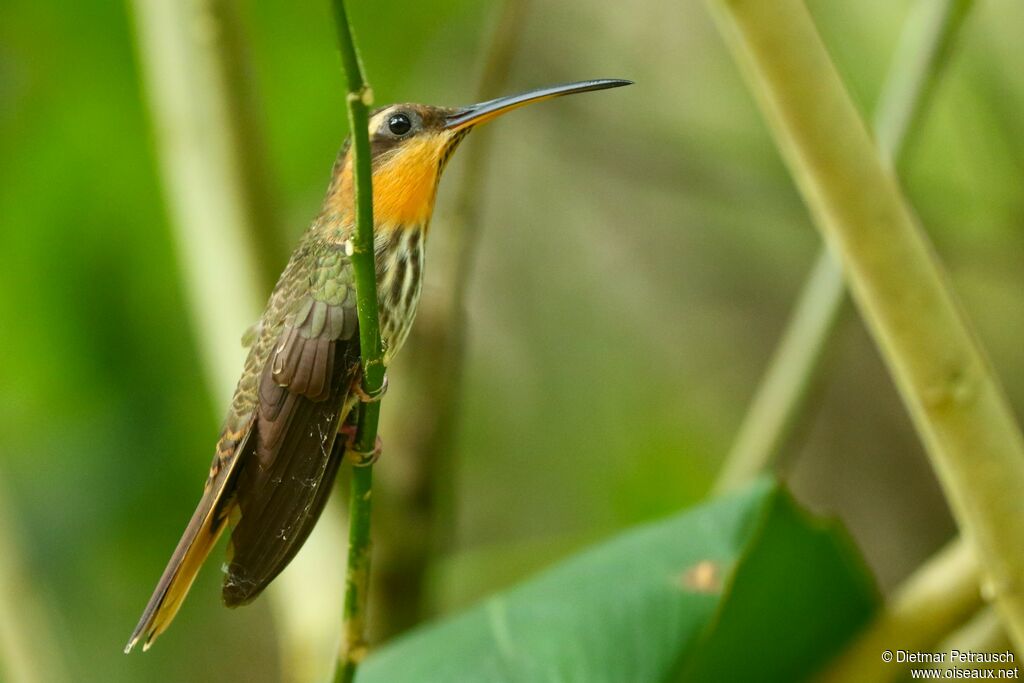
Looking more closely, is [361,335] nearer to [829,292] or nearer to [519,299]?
[829,292]

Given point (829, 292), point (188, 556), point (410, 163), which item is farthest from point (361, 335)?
point (829, 292)

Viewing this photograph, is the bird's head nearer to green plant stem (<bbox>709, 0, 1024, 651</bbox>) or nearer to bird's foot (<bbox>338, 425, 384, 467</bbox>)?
bird's foot (<bbox>338, 425, 384, 467</bbox>)

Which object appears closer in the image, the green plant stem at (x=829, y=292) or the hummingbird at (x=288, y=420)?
the hummingbird at (x=288, y=420)

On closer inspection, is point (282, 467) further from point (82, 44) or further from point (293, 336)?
point (82, 44)

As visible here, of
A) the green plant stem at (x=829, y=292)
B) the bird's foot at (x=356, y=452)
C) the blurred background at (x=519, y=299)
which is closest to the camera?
the bird's foot at (x=356, y=452)

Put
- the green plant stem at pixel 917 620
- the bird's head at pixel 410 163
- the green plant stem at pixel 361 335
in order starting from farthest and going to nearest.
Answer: the green plant stem at pixel 917 620
the bird's head at pixel 410 163
the green plant stem at pixel 361 335

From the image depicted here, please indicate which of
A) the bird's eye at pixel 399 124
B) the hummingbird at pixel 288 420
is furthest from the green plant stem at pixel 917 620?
the bird's eye at pixel 399 124

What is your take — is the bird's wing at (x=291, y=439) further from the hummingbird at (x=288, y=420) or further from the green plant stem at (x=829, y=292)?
the green plant stem at (x=829, y=292)
